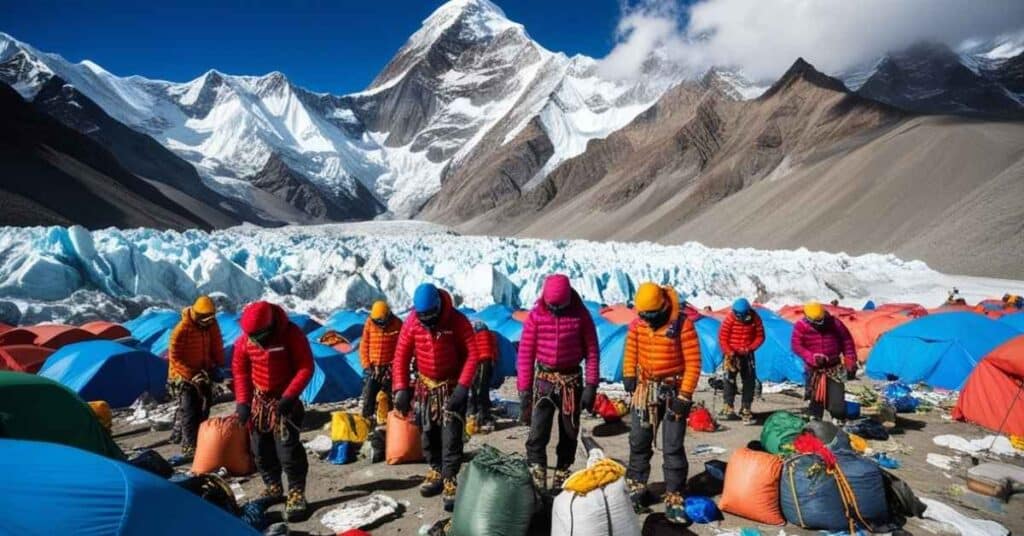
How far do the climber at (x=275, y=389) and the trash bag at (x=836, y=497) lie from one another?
3.86 m

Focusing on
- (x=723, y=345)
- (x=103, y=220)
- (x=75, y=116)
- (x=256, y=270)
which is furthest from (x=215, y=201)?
(x=723, y=345)

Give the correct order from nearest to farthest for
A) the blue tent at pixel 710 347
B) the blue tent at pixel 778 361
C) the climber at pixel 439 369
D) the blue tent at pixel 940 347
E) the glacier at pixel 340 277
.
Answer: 1. the climber at pixel 439 369
2. the blue tent at pixel 940 347
3. the blue tent at pixel 778 361
4. the blue tent at pixel 710 347
5. the glacier at pixel 340 277

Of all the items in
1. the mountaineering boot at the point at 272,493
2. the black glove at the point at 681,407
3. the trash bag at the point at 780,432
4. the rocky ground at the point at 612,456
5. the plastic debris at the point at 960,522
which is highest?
Result: the black glove at the point at 681,407

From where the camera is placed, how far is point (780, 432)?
18.6 feet

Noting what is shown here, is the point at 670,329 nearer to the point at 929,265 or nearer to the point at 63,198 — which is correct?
the point at 929,265

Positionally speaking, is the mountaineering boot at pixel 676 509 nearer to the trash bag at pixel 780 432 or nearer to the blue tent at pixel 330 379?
the trash bag at pixel 780 432

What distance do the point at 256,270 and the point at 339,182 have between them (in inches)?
6380

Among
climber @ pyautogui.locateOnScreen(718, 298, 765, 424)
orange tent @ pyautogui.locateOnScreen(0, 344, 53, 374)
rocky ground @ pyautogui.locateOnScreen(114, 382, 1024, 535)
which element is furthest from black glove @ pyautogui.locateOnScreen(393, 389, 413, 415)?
orange tent @ pyautogui.locateOnScreen(0, 344, 53, 374)

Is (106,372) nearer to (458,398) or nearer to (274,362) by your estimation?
(274,362)

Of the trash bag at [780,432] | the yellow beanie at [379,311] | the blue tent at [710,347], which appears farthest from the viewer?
the blue tent at [710,347]

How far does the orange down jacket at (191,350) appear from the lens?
6562mm

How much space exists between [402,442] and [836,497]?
391 cm

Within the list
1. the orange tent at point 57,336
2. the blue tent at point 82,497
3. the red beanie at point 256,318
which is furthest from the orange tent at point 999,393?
the orange tent at point 57,336

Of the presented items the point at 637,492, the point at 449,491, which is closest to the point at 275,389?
the point at 449,491
